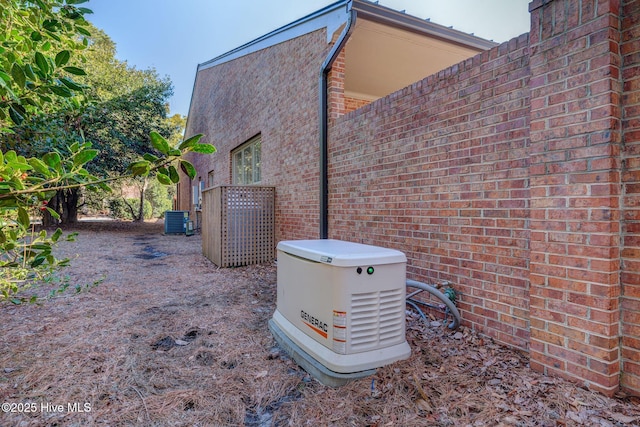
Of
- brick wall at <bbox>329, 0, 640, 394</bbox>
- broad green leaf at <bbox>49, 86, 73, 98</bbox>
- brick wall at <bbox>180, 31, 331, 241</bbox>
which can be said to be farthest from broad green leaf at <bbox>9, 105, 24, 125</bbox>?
brick wall at <bbox>180, 31, 331, 241</bbox>

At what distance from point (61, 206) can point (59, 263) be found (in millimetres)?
16708

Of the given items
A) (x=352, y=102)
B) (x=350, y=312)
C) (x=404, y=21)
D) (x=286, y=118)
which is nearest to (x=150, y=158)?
(x=350, y=312)

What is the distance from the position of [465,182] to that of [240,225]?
4592 mm

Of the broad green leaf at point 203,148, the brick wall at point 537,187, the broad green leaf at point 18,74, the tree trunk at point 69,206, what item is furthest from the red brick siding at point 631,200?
the tree trunk at point 69,206

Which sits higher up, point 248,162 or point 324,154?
point 248,162

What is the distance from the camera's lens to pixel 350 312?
221cm

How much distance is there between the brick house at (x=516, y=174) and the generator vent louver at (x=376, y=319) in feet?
3.01

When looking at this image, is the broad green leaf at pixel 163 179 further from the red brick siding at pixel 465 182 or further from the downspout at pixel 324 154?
the downspout at pixel 324 154

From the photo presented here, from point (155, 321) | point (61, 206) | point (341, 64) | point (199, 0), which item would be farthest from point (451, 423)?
point (61, 206)

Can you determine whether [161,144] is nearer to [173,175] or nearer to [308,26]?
[173,175]

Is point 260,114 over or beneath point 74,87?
over

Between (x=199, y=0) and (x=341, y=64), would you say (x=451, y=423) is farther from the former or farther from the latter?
(x=199, y=0)

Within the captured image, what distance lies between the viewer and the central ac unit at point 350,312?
7.26 feet

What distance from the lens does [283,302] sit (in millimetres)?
2979
